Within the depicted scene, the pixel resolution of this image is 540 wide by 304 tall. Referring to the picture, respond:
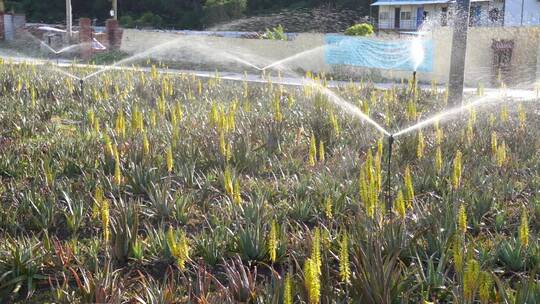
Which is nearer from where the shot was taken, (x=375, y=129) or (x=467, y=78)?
(x=375, y=129)

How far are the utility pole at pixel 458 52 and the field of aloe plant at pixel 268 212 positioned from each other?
0.56m

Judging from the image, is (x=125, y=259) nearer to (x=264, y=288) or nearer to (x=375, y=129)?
(x=264, y=288)

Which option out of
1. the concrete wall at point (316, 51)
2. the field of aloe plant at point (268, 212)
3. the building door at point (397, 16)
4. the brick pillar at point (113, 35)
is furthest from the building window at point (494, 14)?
the field of aloe plant at point (268, 212)

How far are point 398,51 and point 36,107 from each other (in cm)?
1389

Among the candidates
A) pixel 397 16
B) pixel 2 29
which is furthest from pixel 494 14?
pixel 2 29

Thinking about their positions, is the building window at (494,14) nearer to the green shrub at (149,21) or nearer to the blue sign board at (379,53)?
the green shrub at (149,21)

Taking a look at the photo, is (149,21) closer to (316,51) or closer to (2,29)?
(2,29)

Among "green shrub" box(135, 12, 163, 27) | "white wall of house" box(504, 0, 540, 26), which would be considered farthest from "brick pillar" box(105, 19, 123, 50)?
"white wall of house" box(504, 0, 540, 26)

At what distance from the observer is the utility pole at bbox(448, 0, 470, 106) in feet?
27.6

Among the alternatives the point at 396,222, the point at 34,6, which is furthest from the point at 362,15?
the point at 396,222

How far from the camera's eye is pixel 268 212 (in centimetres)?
443

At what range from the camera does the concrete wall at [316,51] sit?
18.3m

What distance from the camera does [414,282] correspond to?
3.48 meters

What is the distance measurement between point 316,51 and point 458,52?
14525mm
